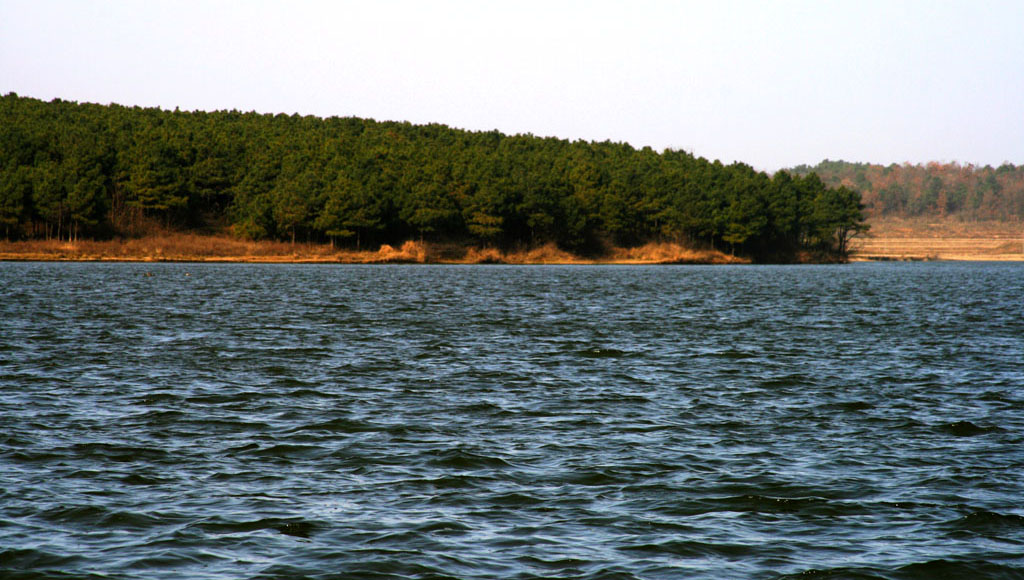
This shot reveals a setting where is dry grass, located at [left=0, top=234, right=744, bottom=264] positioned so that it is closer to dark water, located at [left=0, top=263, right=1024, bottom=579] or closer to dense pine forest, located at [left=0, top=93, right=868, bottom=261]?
dense pine forest, located at [left=0, top=93, right=868, bottom=261]

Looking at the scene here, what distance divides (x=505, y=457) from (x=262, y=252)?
463ft

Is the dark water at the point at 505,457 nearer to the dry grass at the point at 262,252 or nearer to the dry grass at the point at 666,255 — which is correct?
the dry grass at the point at 262,252

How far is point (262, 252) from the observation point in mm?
152625

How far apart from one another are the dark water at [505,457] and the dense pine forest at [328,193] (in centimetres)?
11444

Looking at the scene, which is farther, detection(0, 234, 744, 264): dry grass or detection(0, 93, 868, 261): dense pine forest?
detection(0, 93, 868, 261): dense pine forest

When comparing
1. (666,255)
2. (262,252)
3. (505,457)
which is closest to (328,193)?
(262,252)

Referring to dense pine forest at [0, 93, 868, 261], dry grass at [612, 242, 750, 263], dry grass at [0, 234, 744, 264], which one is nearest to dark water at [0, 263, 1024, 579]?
dry grass at [0, 234, 744, 264]

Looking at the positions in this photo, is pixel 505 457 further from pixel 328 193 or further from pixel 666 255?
pixel 666 255

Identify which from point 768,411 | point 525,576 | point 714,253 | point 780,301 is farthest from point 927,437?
point 714,253

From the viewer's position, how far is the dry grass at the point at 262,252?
139375 millimetres

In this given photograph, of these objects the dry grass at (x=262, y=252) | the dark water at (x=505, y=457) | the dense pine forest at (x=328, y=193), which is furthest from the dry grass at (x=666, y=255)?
the dark water at (x=505, y=457)

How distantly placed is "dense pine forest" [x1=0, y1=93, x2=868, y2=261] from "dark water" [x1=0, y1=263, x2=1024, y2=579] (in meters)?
114

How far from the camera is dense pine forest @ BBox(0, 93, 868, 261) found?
14900 centimetres

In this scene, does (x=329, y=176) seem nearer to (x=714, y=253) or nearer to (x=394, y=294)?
(x=714, y=253)
